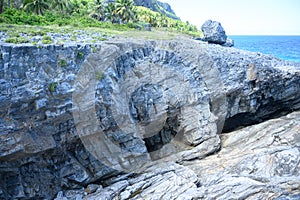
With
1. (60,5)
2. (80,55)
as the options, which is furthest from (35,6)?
(80,55)

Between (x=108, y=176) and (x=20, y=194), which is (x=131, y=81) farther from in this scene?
(x=20, y=194)

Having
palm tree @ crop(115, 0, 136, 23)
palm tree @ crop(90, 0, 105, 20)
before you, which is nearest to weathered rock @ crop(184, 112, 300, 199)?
palm tree @ crop(115, 0, 136, 23)

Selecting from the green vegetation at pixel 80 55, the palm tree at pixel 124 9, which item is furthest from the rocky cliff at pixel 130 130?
the palm tree at pixel 124 9

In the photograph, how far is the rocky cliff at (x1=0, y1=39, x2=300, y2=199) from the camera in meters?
14.7

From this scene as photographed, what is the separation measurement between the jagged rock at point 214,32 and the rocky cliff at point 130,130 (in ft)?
74.2

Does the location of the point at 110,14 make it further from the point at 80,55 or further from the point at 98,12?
the point at 80,55

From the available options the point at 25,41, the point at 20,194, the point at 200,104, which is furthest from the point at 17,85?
the point at 200,104

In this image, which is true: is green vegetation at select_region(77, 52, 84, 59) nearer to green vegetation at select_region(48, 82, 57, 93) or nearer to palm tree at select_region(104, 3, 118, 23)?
green vegetation at select_region(48, 82, 57, 93)

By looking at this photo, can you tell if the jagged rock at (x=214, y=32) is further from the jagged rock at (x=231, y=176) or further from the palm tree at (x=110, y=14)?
the jagged rock at (x=231, y=176)

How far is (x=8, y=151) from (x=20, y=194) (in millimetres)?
3278

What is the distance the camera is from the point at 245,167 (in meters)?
17.7

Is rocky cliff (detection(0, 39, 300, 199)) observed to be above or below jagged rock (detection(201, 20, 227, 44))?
below

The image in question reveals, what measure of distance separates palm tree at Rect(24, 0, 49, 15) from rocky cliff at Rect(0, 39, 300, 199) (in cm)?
1680

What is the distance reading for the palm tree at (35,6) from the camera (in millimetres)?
29844
